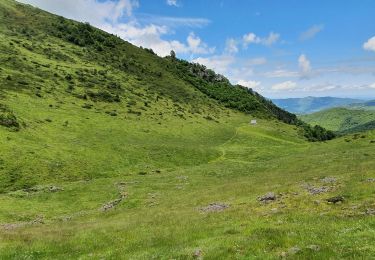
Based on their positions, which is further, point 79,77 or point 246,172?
point 79,77

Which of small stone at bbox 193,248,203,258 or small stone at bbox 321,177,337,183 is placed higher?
small stone at bbox 321,177,337,183

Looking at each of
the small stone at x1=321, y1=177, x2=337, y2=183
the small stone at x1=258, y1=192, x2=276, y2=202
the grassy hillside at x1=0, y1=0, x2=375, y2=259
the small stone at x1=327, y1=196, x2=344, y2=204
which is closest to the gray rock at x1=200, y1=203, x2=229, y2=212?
the grassy hillside at x1=0, y1=0, x2=375, y2=259

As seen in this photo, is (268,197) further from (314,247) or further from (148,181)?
(148,181)

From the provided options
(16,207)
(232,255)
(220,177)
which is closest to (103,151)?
(220,177)

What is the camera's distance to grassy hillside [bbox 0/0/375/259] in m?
21.3

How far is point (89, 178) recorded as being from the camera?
2655 inches

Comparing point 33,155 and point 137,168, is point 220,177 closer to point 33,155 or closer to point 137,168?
point 137,168

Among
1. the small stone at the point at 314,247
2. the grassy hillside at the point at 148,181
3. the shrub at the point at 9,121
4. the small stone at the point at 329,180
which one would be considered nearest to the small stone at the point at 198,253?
the grassy hillside at the point at 148,181

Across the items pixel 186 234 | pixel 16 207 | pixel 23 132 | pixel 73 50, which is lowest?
pixel 16 207

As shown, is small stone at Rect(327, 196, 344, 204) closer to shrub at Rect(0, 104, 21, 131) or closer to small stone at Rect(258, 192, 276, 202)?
small stone at Rect(258, 192, 276, 202)

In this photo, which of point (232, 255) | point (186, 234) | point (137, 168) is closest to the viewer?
point (232, 255)

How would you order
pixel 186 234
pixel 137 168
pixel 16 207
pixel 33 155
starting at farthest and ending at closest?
pixel 137 168, pixel 33 155, pixel 16 207, pixel 186 234

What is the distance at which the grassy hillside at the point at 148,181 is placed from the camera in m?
21.3

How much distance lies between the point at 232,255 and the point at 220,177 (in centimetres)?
4612
